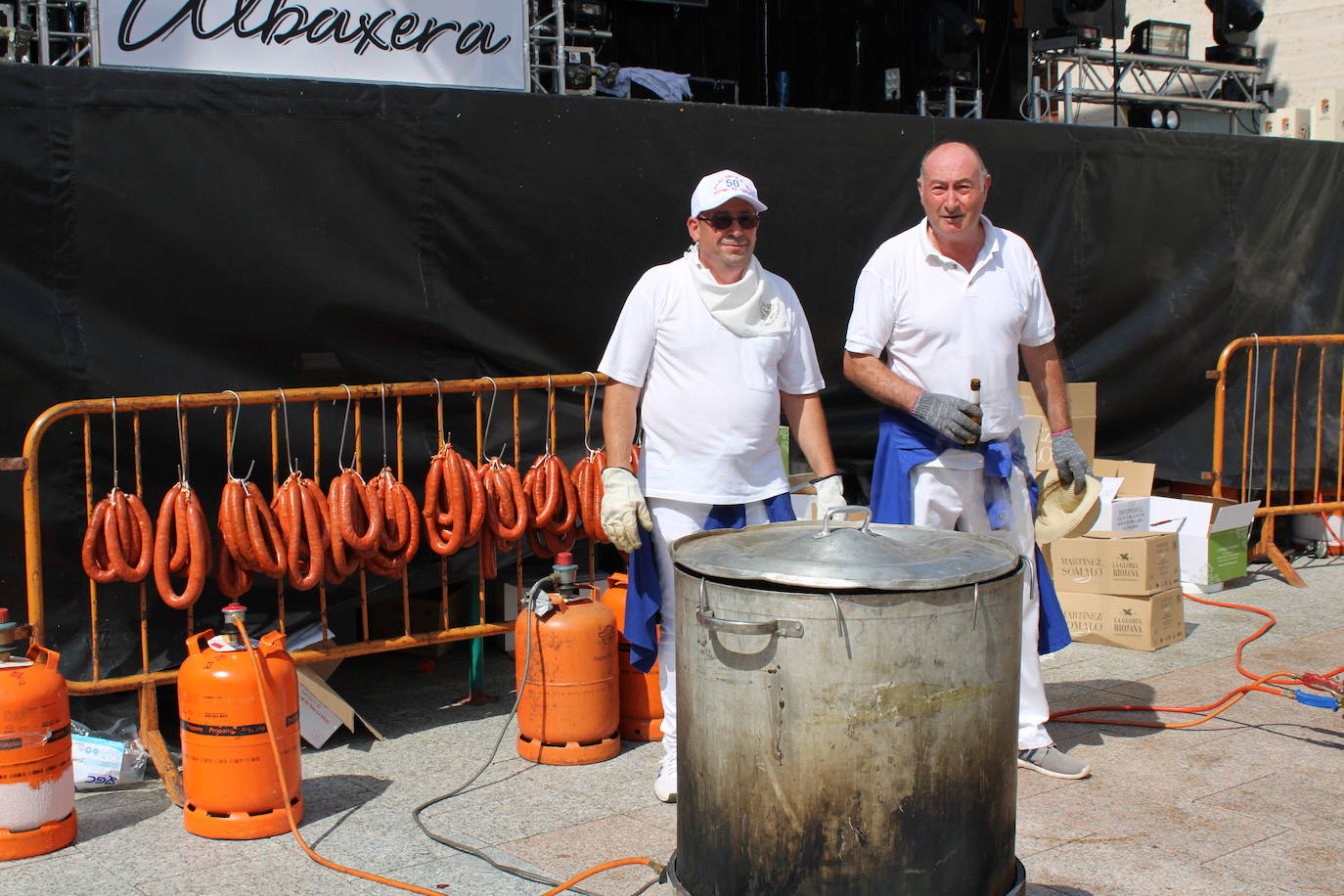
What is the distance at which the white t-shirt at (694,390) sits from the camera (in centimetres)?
437

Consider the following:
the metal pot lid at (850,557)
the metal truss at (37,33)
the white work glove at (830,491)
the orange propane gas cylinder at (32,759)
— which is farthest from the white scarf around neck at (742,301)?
the metal truss at (37,33)

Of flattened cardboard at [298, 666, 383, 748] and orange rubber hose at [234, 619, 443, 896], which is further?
flattened cardboard at [298, 666, 383, 748]

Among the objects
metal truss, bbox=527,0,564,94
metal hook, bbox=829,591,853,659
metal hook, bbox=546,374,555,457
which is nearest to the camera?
metal hook, bbox=829,591,853,659

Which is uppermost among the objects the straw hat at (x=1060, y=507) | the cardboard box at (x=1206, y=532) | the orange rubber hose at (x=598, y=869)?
the straw hat at (x=1060, y=507)

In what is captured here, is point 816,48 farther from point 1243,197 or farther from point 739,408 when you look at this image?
point 739,408

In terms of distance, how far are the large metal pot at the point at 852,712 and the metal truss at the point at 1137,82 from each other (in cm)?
1195

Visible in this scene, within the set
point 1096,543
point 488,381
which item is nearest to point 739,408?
point 488,381

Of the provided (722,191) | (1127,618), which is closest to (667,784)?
(722,191)

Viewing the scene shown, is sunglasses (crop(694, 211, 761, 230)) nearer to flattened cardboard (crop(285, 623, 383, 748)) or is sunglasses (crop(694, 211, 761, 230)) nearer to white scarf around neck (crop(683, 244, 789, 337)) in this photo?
white scarf around neck (crop(683, 244, 789, 337))

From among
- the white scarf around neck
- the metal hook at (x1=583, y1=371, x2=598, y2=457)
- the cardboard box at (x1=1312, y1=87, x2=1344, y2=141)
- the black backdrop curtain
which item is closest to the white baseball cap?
the white scarf around neck

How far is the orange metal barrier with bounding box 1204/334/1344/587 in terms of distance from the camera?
8.00 m

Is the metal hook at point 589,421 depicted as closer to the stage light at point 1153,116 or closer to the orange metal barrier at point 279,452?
the orange metal barrier at point 279,452

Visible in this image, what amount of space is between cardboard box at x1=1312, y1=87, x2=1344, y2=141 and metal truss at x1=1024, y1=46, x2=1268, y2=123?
71cm

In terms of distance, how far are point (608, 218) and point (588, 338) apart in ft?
1.77
